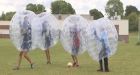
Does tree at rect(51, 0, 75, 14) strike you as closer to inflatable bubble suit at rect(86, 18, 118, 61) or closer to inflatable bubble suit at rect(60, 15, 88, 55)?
inflatable bubble suit at rect(60, 15, 88, 55)

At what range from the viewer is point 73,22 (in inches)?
819

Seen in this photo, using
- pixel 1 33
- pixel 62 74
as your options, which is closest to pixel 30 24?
pixel 62 74

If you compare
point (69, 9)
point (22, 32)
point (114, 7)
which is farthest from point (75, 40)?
point (114, 7)

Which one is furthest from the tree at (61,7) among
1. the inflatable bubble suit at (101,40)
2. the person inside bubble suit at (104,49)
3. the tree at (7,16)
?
the person inside bubble suit at (104,49)

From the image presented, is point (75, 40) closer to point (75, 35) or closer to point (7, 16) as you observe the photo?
point (75, 35)

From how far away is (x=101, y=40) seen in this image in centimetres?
1859

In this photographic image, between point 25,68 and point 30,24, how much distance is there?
1.74 metres

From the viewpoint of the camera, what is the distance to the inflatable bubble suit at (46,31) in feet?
70.2

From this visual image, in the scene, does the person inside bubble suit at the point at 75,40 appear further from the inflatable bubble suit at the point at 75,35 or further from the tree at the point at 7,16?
the tree at the point at 7,16

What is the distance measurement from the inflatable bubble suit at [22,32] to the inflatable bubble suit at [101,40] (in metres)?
2.33

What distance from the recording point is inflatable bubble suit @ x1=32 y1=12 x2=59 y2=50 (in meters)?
21.4

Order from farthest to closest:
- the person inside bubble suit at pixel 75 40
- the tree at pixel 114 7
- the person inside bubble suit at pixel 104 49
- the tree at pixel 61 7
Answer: the tree at pixel 114 7 → the tree at pixel 61 7 → the person inside bubble suit at pixel 75 40 → the person inside bubble suit at pixel 104 49

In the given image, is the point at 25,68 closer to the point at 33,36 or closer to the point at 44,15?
the point at 33,36

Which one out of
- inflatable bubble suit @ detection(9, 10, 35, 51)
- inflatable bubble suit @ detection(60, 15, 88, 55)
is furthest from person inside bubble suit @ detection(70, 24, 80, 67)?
inflatable bubble suit @ detection(9, 10, 35, 51)
